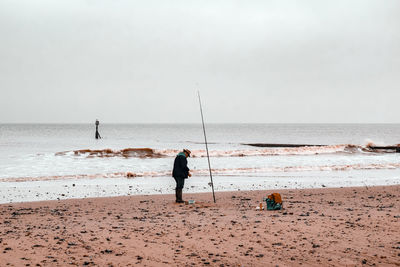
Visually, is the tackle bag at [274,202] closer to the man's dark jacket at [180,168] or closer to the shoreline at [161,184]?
the man's dark jacket at [180,168]

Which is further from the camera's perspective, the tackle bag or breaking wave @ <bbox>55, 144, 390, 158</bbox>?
breaking wave @ <bbox>55, 144, 390, 158</bbox>

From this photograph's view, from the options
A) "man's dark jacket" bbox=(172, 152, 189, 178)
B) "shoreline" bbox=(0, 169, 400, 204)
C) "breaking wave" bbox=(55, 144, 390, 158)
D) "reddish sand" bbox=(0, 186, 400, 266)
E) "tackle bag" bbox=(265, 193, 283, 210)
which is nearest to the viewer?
"reddish sand" bbox=(0, 186, 400, 266)

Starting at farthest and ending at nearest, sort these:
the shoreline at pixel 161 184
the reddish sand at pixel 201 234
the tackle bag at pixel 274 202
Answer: the shoreline at pixel 161 184 → the tackle bag at pixel 274 202 → the reddish sand at pixel 201 234

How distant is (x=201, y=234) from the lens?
24.5 feet

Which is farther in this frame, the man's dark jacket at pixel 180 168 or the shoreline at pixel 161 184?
the shoreline at pixel 161 184

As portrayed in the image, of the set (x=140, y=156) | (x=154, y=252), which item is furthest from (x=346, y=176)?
(x=140, y=156)

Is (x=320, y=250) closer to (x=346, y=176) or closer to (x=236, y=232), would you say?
(x=236, y=232)

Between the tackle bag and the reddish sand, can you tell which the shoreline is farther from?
the tackle bag

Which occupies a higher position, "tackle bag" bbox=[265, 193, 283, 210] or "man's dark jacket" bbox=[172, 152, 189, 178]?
"man's dark jacket" bbox=[172, 152, 189, 178]

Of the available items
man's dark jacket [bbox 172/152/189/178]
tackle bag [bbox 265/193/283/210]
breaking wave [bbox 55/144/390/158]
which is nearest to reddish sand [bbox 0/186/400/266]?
tackle bag [bbox 265/193/283/210]

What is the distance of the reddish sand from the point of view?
20.1ft

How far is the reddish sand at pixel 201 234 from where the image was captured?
612cm

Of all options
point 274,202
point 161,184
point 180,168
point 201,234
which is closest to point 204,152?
point 161,184

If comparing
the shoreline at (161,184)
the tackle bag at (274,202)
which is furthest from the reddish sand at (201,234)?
the shoreline at (161,184)
